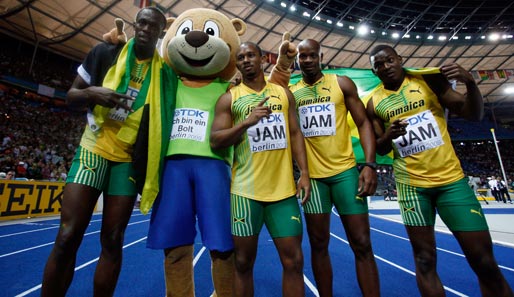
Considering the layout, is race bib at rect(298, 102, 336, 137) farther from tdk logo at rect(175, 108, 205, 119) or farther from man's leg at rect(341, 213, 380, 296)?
tdk logo at rect(175, 108, 205, 119)

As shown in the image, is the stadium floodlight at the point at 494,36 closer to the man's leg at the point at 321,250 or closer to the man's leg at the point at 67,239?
the man's leg at the point at 321,250

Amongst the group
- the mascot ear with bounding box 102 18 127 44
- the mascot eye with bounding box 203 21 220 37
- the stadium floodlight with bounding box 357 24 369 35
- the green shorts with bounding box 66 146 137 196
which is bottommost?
the green shorts with bounding box 66 146 137 196

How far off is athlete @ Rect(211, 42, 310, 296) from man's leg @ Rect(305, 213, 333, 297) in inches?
12.7

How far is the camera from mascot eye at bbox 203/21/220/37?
214cm

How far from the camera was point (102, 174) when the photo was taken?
1701mm

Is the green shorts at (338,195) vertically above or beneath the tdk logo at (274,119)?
beneath

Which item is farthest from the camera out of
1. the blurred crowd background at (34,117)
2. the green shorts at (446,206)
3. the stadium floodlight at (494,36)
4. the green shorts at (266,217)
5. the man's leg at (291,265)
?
the stadium floodlight at (494,36)

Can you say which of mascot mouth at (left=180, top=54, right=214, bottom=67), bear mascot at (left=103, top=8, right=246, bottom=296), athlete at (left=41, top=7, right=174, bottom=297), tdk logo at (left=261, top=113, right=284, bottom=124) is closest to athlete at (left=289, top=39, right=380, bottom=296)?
tdk logo at (left=261, top=113, right=284, bottom=124)

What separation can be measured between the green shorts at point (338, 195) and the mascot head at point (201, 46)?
119 centimetres

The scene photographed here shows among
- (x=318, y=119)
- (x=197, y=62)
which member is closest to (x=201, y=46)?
(x=197, y=62)

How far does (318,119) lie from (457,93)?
1.04 meters

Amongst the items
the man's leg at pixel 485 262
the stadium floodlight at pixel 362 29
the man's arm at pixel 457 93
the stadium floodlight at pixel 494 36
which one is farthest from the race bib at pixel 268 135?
the stadium floodlight at pixel 494 36

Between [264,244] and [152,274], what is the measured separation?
2532 millimetres

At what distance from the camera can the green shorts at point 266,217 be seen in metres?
1.60
